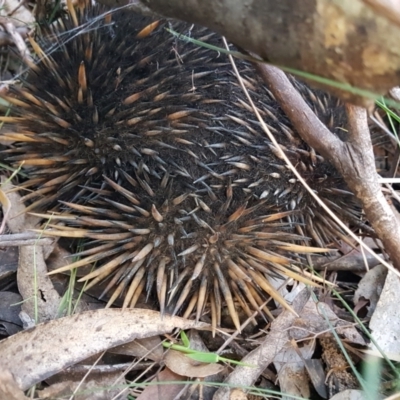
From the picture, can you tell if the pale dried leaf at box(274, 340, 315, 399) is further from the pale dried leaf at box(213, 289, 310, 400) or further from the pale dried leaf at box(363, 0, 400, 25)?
the pale dried leaf at box(363, 0, 400, 25)

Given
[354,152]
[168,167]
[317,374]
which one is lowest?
[317,374]

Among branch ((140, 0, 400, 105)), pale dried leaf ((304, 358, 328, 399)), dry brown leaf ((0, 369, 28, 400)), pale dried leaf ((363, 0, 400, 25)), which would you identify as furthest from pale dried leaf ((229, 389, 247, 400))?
A: pale dried leaf ((363, 0, 400, 25))

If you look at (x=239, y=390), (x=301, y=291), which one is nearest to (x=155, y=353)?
(x=239, y=390)

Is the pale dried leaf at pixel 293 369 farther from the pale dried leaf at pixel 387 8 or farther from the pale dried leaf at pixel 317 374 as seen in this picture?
the pale dried leaf at pixel 387 8

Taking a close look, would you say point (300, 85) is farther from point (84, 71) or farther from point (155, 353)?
point (155, 353)

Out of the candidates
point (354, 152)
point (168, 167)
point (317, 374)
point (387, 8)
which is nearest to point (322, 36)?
point (387, 8)

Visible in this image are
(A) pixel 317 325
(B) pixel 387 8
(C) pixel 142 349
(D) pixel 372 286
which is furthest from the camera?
(D) pixel 372 286

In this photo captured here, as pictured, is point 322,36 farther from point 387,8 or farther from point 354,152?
point 354,152
